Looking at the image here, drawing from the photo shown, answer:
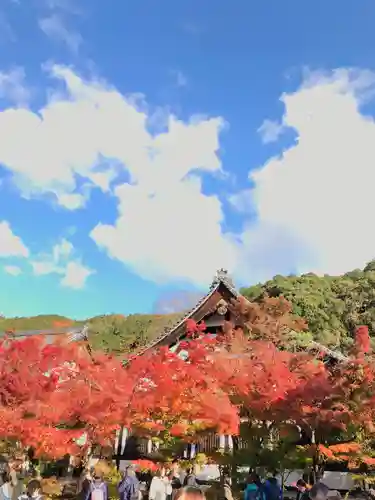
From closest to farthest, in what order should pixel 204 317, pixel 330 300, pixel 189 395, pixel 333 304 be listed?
pixel 189 395 → pixel 204 317 → pixel 333 304 → pixel 330 300

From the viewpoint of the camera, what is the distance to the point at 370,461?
15.6 meters

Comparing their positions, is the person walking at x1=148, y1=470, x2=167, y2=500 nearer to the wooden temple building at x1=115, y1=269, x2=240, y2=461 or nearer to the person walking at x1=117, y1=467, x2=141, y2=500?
the person walking at x1=117, y1=467, x2=141, y2=500

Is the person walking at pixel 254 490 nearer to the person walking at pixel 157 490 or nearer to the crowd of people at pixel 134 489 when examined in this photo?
the crowd of people at pixel 134 489

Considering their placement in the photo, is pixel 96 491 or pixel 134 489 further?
pixel 134 489

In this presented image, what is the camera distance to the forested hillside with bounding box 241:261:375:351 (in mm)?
36781

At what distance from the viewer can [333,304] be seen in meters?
39.3

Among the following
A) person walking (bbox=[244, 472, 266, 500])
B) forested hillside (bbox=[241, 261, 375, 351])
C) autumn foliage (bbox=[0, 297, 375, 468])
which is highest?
forested hillside (bbox=[241, 261, 375, 351])

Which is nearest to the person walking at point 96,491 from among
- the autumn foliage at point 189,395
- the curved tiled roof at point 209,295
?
the autumn foliage at point 189,395

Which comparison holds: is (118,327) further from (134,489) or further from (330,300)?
(134,489)

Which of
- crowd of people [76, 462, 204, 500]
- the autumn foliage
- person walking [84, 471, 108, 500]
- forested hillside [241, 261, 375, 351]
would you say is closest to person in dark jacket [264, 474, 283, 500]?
crowd of people [76, 462, 204, 500]

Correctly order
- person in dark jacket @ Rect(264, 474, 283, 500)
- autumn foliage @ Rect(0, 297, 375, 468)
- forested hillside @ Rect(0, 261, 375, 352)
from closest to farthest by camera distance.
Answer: person in dark jacket @ Rect(264, 474, 283, 500) → autumn foliage @ Rect(0, 297, 375, 468) → forested hillside @ Rect(0, 261, 375, 352)

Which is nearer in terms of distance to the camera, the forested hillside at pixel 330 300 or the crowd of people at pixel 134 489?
the crowd of people at pixel 134 489

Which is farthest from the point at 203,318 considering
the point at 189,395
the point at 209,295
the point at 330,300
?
the point at 330,300

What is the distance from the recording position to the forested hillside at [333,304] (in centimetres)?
3678
